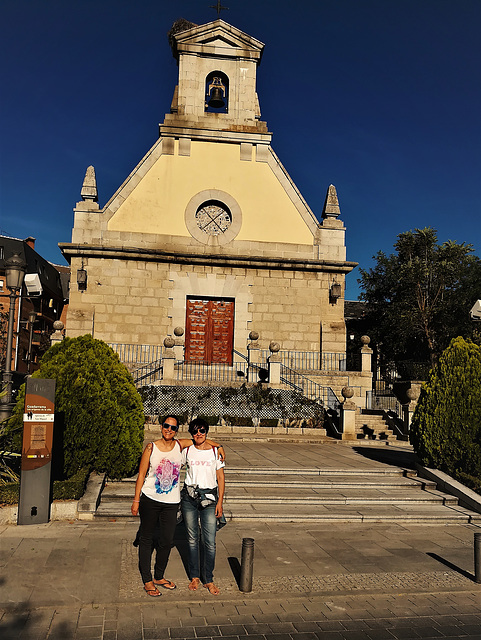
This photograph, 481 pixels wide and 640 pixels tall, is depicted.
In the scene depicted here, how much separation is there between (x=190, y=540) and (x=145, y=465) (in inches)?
37.1

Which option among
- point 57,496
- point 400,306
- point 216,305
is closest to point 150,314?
point 216,305

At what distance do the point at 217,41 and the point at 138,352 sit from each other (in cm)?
1314

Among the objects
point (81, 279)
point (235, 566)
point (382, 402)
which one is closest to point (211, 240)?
point (81, 279)

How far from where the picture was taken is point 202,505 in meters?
5.80

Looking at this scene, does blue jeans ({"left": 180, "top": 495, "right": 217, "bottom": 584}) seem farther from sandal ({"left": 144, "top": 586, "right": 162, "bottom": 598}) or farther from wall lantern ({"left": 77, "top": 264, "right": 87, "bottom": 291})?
wall lantern ({"left": 77, "top": 264, "right": 87, "bottom": 291})

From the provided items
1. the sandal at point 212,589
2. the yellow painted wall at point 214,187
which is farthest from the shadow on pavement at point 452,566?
the yellow painted wall at point 214,187

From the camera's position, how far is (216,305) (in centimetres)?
2155

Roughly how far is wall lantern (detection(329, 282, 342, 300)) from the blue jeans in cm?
1641

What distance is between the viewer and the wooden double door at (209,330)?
69.5 feet

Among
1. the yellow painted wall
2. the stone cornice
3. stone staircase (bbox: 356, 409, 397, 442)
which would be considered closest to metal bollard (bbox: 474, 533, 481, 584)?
stone staircase (bbox: 356, 409, 397, 442)

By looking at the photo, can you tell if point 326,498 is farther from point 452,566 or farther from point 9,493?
point 9,493

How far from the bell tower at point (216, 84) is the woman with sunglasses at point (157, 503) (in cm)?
1855

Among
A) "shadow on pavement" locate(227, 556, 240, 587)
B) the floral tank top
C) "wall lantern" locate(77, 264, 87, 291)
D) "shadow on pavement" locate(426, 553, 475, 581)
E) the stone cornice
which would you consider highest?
the stone cornice

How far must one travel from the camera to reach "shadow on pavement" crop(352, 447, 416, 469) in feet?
42.5
